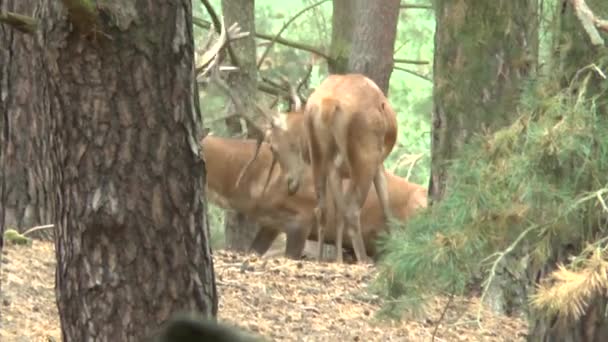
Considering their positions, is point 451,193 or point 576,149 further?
point 451,193

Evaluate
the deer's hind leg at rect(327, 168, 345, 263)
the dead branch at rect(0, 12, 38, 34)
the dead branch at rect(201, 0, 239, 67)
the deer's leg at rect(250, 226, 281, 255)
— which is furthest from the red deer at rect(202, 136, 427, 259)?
the dead branch at rect(0, 12, 38, 34)

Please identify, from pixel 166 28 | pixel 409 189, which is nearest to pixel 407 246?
pixel 166 28

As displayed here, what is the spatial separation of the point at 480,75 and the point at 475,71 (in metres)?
0.06

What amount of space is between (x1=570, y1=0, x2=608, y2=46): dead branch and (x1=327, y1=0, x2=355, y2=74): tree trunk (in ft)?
31.4

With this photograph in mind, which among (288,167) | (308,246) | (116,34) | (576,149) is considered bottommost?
(308,246)

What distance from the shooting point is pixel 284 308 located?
755 cm

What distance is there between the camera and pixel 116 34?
14.6 ft

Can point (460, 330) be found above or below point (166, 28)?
below

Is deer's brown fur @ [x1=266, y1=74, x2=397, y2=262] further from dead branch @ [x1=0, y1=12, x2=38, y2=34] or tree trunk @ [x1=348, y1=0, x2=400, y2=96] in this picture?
dead branch @ [x1=0, y1=12, x2=38, y2=34]

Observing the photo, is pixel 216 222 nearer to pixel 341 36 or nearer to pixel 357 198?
pixel 341 36

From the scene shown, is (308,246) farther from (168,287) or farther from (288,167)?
(168,287)

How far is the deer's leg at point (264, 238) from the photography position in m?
12.9

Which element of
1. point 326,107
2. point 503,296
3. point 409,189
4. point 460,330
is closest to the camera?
point 460,330

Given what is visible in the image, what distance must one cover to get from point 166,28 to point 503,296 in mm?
4319
